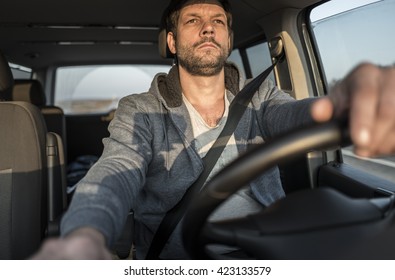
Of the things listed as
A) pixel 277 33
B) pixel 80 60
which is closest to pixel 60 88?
pixel 80 60

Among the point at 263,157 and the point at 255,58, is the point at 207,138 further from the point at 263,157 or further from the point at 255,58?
the point at 255,58

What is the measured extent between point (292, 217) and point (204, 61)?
1196 millimetres

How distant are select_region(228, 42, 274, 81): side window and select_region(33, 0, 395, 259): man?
941mm

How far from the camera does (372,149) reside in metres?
0.54

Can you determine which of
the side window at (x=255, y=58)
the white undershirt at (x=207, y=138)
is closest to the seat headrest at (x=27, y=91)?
the side window at (x=255, y=58)

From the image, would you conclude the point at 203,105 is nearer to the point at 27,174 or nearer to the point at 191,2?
the point at 191,2

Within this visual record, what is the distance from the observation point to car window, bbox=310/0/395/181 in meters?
1.74

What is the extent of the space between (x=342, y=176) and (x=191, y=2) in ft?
3.59

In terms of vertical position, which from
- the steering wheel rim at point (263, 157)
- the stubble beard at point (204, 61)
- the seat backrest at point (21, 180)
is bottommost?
the seat backrest at point (21, 180)

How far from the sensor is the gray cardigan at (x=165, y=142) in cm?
125

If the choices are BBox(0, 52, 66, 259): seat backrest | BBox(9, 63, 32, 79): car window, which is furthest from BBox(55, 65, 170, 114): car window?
BBox(0, 52, 66, 259): seat backrest

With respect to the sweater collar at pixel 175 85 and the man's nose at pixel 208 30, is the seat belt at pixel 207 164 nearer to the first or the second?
the sweater collar at pixel 175 85

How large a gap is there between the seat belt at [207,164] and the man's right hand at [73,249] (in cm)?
76

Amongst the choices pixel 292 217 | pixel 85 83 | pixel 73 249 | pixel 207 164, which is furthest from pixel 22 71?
pixel 292 217
